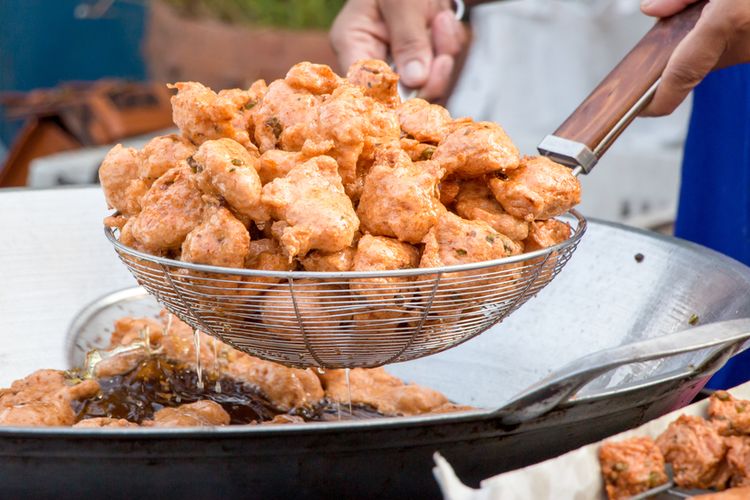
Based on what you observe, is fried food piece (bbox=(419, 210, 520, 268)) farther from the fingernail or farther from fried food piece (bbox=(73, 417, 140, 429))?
the fingernail

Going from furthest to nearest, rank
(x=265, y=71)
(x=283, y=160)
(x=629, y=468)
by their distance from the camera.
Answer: (x=265, y=71) → (x=283, y=160) → (x=629, y=468)

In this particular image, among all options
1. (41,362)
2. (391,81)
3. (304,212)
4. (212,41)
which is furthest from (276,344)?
(212,41)

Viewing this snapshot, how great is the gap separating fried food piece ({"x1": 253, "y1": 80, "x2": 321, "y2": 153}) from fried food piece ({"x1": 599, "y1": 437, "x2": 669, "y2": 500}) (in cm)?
67

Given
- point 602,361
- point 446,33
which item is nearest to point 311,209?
point 602,361

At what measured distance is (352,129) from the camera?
1.39 meters

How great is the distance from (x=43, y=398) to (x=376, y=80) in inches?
32.0

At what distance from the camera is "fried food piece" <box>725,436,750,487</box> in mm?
1149

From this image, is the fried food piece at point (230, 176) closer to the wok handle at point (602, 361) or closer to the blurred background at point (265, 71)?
the wok handle at point (602, 361)

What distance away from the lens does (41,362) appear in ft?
6.38

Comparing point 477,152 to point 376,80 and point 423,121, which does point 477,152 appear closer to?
point 423,121

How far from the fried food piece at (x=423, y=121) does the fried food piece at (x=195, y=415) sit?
1.93ft

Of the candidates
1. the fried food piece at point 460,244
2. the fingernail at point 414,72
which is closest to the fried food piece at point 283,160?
the fried food piece at point 460,244

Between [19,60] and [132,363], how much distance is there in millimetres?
4117

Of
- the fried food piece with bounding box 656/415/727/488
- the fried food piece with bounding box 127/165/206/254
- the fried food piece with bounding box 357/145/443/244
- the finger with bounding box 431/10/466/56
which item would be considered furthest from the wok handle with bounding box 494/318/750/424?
the finger with bounding box 431/10/466/56
